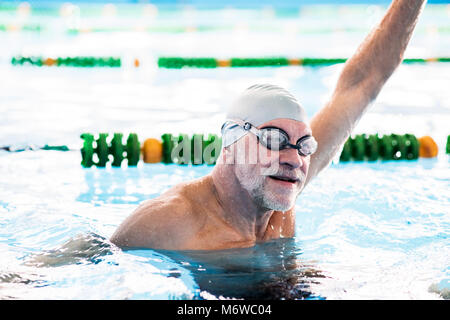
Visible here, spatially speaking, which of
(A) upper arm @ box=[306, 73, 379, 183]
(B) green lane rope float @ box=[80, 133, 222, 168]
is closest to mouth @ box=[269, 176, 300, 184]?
(A) upper arm @ box=[306, 73, 379, 183]

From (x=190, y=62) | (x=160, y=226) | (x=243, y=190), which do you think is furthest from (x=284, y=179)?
(x=190, y=62)

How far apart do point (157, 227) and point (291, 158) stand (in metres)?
0.56

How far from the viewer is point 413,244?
3.24m

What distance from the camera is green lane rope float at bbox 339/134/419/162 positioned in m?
5.61

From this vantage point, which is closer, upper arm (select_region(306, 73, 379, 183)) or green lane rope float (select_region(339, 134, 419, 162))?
upper arm (select_region(306, 73, 379, 183))

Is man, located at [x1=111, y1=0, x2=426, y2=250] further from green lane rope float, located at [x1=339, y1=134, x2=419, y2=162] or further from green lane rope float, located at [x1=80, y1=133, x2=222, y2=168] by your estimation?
green lane rope float, located at [x1=339, y1=134, x2=419, y2=162]

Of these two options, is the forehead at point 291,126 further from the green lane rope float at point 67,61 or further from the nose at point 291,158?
the green lane rope float at point 67,61

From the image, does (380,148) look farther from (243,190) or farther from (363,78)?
(243,190)

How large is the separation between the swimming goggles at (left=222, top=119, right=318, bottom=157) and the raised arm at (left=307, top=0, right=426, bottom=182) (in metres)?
0.43

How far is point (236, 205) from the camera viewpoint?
2492 millimetres

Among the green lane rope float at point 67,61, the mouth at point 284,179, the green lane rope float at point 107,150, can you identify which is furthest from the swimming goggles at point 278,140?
the green lane rope float at point 67,61

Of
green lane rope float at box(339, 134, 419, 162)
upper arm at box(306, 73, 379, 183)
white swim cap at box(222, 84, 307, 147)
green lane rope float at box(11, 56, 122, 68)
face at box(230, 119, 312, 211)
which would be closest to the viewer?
face at box(230, 119, 312, 211)

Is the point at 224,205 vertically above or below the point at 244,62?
below

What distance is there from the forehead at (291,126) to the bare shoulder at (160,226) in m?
0.44
